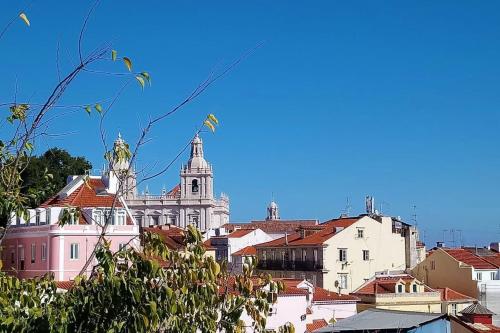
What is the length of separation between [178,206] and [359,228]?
7379 centimetres

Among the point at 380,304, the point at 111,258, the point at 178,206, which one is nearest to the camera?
the point at 111,258

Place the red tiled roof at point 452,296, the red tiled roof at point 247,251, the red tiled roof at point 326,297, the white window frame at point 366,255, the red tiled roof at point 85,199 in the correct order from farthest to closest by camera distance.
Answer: the red tiled roof at point 247,251 → the white window frame at point 366,255 → the red tiled roof at point 452,296 → the red tiled roof at point 326,297 → the red tiled roof at point 85,199

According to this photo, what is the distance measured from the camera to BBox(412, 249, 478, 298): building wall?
51250 mm

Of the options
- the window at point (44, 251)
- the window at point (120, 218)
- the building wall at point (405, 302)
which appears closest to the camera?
the window at point (44, 251)

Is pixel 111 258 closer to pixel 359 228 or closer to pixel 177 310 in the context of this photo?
pixel 177 310

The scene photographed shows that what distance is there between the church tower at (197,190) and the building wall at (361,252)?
6883 cm

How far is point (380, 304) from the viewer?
Answer: 141 feet

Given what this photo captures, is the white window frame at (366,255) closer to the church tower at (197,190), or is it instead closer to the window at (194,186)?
the church tower at (197,190)

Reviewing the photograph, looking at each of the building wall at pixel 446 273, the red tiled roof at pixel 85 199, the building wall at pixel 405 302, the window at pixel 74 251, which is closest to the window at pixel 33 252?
the red tiled roof at pixel 85 199

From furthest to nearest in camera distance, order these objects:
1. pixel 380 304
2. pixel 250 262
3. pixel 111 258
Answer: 1. pixel 380 304
2. pixel 250 262
3. pixel 111 258

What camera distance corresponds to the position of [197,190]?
12650 cm

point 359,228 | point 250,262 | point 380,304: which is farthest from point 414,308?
point 250,262

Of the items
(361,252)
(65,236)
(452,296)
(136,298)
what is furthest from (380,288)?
(136,298)

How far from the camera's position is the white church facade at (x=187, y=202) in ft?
408
